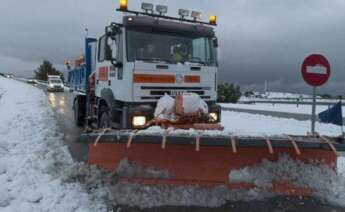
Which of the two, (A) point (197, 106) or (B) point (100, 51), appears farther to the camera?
(B) point (100, 51)

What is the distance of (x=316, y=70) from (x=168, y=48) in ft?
10.1

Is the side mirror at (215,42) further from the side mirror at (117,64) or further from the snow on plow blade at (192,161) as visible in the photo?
the snow on plow blade at (192,161)

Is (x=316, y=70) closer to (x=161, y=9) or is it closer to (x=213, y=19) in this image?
(x=213, y=19)

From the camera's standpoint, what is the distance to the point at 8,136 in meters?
9.08

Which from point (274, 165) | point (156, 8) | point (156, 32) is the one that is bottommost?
point (274, 165)

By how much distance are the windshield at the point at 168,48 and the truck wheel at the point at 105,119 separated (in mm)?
1471

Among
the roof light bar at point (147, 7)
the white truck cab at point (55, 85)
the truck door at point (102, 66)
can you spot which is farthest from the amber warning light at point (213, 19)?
the white truck cab at point (55, 85)

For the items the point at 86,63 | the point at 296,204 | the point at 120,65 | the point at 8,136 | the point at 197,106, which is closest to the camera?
the point at 296,204

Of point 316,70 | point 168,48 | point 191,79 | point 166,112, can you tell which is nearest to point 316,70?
point 316,70

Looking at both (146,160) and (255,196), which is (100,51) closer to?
(146,160)

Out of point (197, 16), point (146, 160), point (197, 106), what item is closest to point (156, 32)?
point (197, 16)

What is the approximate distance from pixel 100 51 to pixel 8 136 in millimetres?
2788

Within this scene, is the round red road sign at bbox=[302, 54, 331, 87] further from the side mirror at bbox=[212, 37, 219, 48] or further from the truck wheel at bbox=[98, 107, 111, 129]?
the truck wheel at bbox=[98, 107, 111, 129]

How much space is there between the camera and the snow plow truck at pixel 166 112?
521 centimetres
